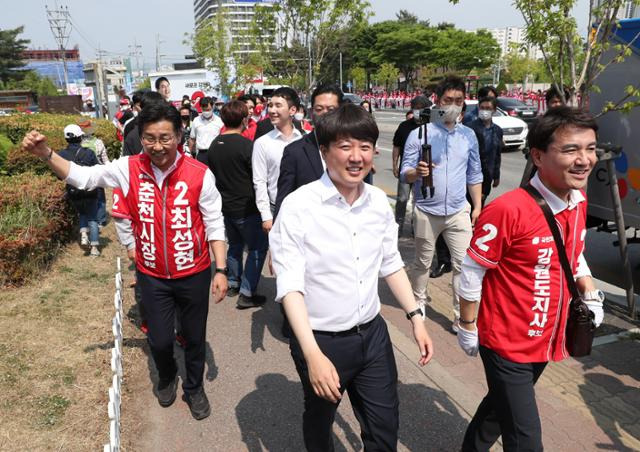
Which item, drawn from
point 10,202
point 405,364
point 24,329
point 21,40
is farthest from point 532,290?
point 21,40

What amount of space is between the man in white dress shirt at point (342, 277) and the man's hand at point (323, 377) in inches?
1.0

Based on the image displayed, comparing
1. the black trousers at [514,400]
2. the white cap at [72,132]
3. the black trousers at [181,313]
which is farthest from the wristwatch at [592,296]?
the white cap at [72,132]

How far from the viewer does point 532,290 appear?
2223 millimetres

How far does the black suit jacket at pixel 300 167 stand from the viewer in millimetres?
3736

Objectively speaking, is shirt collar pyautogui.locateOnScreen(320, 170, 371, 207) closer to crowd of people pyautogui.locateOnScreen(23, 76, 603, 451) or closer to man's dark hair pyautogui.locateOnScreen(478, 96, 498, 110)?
crowd of people pyautogui.locateOnScreen(23, 76, 603, 451)

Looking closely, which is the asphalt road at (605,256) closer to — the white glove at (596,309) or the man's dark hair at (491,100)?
the man's dark hair at (491,100)

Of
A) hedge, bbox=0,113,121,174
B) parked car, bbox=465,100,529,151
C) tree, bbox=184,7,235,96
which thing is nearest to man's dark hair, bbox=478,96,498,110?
hedge, bbox=0,113,121,174

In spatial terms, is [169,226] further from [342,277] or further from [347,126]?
[347,126]

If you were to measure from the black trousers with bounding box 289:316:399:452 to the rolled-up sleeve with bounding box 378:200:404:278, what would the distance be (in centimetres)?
26

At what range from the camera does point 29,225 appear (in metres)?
5.84

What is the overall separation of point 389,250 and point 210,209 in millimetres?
1336

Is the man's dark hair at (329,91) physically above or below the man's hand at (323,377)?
above

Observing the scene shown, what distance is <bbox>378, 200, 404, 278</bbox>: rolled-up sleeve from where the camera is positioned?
91.4 inches

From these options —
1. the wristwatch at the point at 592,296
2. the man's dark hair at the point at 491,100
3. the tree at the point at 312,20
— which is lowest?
the wristwatch at the point at 592,296
